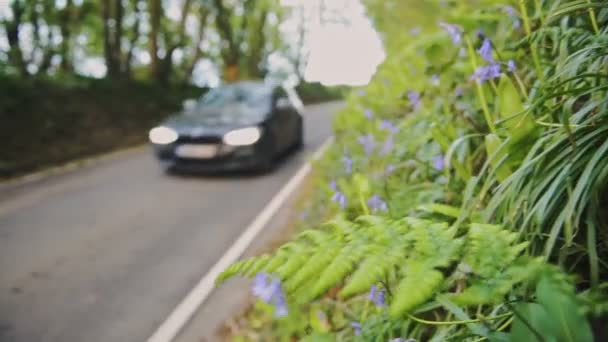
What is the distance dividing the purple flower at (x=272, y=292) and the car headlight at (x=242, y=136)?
5266 millimetres

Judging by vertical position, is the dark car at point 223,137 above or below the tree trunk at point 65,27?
below

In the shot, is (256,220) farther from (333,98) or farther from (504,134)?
(333,98)

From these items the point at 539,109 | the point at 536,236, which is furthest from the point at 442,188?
the point at 536,236

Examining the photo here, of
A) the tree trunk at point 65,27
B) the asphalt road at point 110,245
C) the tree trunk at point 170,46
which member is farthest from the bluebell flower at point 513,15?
the tree trunk at point 170,46

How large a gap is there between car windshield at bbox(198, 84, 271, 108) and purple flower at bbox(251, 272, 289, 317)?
20.9ft

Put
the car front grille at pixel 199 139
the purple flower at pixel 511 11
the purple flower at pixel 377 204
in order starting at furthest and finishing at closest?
the car front grille at pixel 199 139 → the purple flower at pixel 511 11 → the purple flower at pixel 377 204

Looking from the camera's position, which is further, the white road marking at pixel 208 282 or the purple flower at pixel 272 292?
the white road marking at pixel 208 282

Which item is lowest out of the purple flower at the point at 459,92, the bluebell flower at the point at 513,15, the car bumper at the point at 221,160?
the car bumper at the point at 221,160

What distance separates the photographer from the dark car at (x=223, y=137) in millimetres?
6770

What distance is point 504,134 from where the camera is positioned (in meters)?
1.98

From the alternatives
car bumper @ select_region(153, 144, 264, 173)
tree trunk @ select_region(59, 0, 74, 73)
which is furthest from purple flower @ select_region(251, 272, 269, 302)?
tree trunk @ select_region(59, 0, 74, 73)

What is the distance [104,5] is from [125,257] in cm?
1058

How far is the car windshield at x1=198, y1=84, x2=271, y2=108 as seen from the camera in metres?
7.97

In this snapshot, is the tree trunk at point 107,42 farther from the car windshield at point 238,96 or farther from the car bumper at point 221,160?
the car bumper at point 221,160
